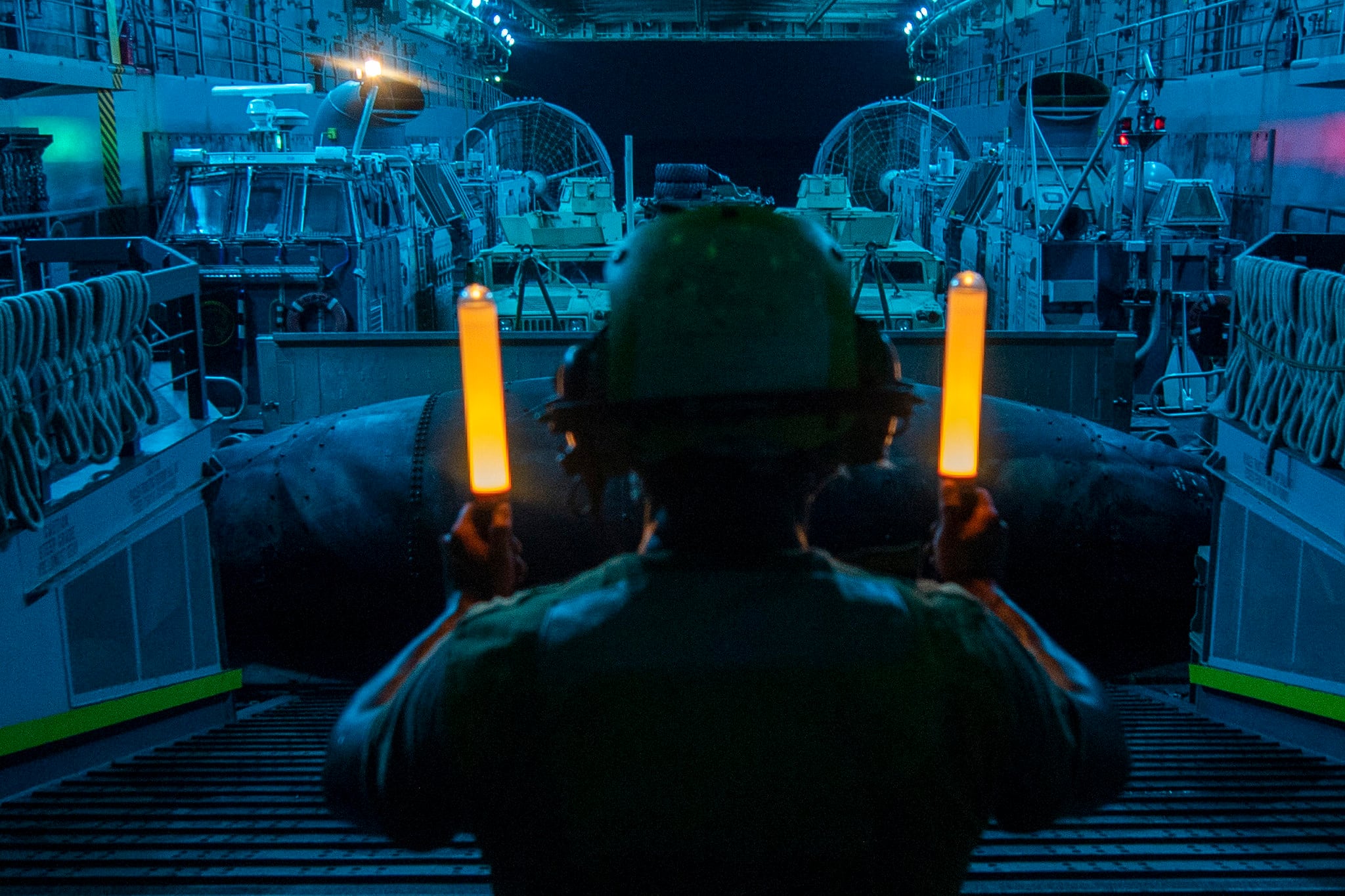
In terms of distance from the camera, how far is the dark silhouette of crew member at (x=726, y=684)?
50.9 inches

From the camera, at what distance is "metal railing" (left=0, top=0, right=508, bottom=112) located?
1277cm

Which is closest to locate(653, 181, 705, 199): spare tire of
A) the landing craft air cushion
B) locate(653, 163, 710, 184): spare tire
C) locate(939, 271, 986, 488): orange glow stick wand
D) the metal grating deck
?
locate(653, 163, 710, 184): spare tire

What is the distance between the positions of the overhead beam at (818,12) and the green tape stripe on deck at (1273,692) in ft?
91.9

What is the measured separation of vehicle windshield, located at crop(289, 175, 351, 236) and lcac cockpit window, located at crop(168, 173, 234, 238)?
2.18 ft

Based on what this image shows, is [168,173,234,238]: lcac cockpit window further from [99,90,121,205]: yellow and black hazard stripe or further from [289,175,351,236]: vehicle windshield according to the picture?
[99,90,121,205]: yellow and black hazard stripe

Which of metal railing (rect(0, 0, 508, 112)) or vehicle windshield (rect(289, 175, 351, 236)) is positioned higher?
metal railing (rect(0, 0, 508, 112))

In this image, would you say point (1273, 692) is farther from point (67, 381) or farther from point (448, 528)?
point (67, 381)

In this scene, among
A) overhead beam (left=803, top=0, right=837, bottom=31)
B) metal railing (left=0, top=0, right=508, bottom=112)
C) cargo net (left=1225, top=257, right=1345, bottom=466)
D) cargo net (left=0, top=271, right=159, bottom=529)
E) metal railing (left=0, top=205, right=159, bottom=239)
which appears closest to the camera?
cargo net (left=0, top=271, right=159, bottom=529)

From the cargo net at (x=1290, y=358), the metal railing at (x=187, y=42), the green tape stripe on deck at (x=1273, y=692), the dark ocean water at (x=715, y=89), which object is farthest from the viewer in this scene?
the dark ocean water at (x=715, y=89)

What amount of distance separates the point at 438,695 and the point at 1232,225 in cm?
1510

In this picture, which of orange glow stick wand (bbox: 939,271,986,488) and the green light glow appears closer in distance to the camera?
orange glow stick wand (bbox: 939,271,986,488)

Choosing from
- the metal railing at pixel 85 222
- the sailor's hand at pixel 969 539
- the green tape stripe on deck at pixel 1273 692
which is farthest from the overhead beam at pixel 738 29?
the sailor's hand at pixel 969 539

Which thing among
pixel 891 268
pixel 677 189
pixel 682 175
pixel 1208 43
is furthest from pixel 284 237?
pixel 1208 43

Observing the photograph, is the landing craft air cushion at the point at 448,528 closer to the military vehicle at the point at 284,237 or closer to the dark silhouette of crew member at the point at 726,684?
the dark silhouette of crew member at the point at 726,684
